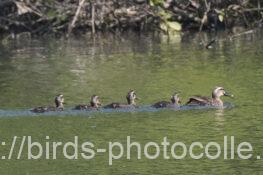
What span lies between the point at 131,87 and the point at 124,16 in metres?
11.8

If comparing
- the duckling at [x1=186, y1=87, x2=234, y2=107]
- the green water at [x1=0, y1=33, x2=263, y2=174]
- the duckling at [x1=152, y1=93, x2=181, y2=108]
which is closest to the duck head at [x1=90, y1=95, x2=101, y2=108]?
the green water at [x1=0, y1=33, x2=263, y2=174]

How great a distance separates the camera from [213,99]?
71.5ft

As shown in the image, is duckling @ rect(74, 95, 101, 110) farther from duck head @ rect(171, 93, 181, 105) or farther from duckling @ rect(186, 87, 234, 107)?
duckling @ rect(186, 87, 234, 107)

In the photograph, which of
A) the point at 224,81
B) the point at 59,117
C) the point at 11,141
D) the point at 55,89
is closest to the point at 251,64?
the point at 224,81

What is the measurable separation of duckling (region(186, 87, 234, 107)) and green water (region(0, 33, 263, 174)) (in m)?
0.32

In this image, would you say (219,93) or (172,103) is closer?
(172,103)

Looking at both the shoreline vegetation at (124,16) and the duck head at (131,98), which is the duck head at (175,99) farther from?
the shoreline vegetation at (124,16)

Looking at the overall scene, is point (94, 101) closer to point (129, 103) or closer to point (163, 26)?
point (129, 103)

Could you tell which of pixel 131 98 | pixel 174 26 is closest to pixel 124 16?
pixel 174 26

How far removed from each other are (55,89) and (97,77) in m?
1.90

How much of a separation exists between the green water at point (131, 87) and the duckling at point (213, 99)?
32 cm

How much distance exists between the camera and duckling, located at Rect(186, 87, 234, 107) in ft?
70.0

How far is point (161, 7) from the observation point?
3462 centimetres

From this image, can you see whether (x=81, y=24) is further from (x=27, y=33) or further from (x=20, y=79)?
(x=20, y=79)
